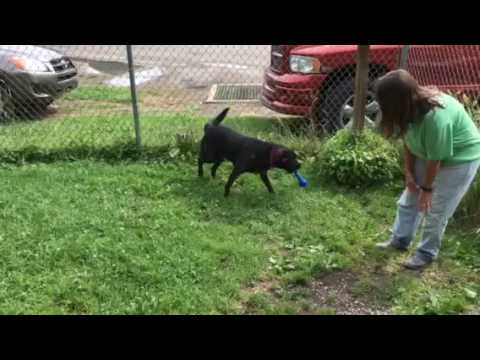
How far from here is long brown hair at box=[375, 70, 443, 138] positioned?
315cm

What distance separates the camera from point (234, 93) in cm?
914

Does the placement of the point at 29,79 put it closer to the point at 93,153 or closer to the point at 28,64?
the point at 28,64

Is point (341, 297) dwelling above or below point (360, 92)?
below

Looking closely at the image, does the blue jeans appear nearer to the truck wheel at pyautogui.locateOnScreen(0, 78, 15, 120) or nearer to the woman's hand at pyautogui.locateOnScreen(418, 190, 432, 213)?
the woman's hand at pyautogui.locateOnScreen(418, 190, 432, 213)

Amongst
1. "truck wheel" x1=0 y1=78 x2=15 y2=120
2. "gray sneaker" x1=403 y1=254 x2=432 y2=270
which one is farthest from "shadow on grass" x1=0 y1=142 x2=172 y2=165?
"gray sneaker" x1=403 y1=254 x2=432 y2=270

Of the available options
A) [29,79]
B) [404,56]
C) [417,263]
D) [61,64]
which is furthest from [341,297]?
[61,64]

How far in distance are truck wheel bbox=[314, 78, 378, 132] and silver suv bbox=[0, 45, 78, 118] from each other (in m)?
3.73

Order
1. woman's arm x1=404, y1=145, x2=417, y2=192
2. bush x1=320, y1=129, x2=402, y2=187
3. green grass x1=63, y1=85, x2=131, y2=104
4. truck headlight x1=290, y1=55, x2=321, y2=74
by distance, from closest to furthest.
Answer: woman's arm x1=404, y1=145, x2=417, y2=192
bush x1=320, y1=129, x2=402, y2=187
truck headlight x1=290, y1=55, x2=321, y2=74
green grass x1=63, y1=85, x2=131, y2=104

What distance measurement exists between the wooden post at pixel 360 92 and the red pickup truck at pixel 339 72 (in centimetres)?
85

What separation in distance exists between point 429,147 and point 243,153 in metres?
1.91

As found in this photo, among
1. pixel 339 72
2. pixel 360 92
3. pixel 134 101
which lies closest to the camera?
pixel 360 92

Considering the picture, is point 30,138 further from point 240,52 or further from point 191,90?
point 240,52

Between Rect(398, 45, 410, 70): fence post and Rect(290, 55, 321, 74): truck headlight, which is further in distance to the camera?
Rect(290, 55, 321, 74): truck headlight

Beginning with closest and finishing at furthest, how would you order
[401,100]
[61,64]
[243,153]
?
[401,100] → [243,153] → [61,64]
